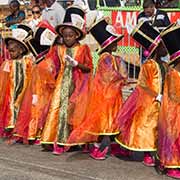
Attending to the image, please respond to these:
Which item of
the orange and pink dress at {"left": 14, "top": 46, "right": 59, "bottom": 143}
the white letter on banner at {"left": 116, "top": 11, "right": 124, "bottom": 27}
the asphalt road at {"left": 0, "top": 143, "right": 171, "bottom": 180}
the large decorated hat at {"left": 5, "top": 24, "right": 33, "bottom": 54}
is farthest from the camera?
the white letter on banner at {"left": 116, "top": 11, "right": 124, "bottom": 27}

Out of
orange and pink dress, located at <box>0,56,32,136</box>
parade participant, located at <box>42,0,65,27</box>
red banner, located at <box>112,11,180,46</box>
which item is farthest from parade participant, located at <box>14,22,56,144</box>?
red banner, located at <box>112,11,180,46</box>

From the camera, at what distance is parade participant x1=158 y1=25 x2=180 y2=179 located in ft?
18.8

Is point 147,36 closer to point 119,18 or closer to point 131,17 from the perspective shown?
point 131,17

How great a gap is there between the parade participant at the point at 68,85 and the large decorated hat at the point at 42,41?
0.35m

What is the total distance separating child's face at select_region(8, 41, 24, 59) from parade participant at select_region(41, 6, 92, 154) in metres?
0.90

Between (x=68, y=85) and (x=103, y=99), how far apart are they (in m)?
0.59

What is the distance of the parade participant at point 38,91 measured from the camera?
23.5ft

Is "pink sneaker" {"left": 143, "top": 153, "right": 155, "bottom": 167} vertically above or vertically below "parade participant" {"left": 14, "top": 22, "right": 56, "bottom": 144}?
below

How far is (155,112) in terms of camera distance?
6.15 metres

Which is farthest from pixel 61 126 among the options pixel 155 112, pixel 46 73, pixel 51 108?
pixel 155 112

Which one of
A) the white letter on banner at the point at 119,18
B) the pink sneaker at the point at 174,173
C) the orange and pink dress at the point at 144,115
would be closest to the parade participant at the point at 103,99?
the orange and pink dress at the point at 144,115

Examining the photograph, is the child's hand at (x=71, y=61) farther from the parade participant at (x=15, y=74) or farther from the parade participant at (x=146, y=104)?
the parade participant at (x=15, y=74)

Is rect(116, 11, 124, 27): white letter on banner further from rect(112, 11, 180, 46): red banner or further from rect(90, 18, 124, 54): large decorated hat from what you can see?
rect(90, 18, 124, 54): large decorated hat

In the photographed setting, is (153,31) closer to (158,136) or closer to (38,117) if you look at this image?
(158,136)
